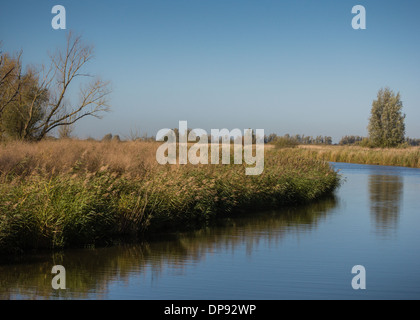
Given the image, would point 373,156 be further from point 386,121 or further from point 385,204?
point 385,204

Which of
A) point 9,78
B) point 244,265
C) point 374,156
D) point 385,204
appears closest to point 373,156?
point 374,156

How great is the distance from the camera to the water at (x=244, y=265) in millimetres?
7195

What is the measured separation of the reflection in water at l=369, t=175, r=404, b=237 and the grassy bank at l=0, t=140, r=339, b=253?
9.06 feet

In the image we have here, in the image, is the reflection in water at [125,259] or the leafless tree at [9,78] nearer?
the reflection in water at [125,259]

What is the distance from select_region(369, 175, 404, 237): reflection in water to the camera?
13.8 m

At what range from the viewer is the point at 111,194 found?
10.9 metres

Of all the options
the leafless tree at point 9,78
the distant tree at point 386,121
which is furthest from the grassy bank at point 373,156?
the leafless tree at point 9,78

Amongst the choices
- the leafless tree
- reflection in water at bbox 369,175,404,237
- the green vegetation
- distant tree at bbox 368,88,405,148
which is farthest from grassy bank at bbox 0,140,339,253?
distant tree at bbox 368,88,405,148

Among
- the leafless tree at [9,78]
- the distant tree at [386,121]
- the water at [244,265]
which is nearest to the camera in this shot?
the water at [244,265]

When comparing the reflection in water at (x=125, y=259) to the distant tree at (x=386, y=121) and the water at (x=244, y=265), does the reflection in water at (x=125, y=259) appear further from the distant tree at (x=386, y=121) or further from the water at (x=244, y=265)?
the distant tree at (x=386, y=121)

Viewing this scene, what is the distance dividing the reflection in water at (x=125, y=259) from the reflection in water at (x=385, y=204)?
2155 millimetres

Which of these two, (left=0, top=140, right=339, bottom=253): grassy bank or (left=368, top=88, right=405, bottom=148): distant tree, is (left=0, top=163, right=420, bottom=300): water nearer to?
(left=0, top=140, right=339, bottom=253): grassy bank
